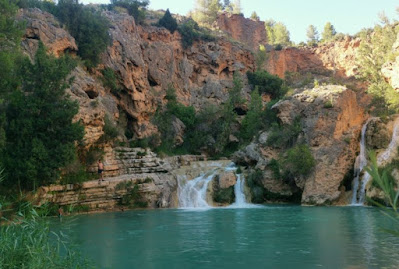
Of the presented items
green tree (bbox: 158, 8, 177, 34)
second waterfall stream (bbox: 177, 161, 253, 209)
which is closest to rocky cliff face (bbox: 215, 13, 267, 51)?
green tree (bbox: 158, 8, 177, 34)

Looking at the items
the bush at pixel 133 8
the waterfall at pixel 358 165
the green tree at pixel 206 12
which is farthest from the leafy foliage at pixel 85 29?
the green tree at pixel 206 12

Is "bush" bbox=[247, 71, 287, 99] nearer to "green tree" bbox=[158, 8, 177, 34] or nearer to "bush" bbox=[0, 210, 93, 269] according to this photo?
"green tree" bbox=[158, 8, 177, 34]

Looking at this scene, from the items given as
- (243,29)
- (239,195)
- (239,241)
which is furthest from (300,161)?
(243,29)

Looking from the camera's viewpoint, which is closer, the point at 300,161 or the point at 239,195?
the point at 300,161

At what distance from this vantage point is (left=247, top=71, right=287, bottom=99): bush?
172 ft

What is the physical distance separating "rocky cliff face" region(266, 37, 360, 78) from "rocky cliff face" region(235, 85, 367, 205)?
34764 millimetres

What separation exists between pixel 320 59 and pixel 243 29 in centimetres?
1533

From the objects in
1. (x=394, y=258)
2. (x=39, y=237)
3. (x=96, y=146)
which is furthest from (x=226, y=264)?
(x=96, y=146)

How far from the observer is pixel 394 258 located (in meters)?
10.7

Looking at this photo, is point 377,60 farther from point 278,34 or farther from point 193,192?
point 278,34

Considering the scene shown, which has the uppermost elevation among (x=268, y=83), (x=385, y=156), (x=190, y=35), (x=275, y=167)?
(x=190, y=35)

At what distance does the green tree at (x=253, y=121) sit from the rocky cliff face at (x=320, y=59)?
76.1ft

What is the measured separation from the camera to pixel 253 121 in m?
37.6

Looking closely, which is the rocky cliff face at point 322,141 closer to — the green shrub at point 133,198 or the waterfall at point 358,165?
the waterfall at point 358,165
